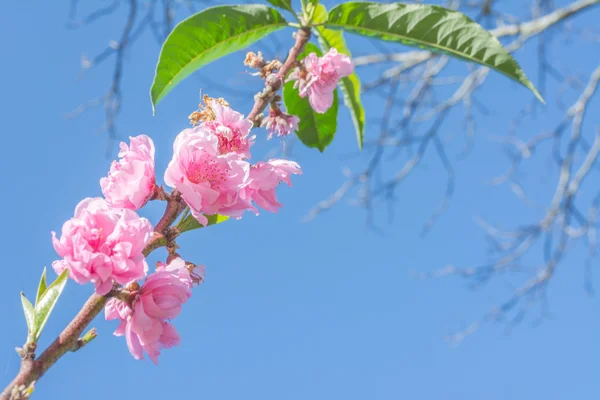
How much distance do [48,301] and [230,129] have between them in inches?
15.9

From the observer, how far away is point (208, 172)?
0.89 meters

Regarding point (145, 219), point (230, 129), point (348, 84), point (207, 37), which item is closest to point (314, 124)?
point (348, 84)

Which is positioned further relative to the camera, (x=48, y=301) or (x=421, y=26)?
(x=421, y=26)

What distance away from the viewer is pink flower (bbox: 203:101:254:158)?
3.19 feet

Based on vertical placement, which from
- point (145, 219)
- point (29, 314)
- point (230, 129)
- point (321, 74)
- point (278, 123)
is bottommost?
point (29, 314)

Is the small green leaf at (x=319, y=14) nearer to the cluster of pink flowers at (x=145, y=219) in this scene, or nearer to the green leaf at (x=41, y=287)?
the cluster of pink flowers at (x=145, y=219)

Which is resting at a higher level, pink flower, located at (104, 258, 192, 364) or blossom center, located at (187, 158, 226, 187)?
blossom center, located at (187, 158, 226, 187)

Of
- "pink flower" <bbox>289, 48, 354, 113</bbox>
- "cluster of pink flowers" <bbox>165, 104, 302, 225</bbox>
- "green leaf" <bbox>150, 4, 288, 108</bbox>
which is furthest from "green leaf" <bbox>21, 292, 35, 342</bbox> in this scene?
"pink flower" <bbox>289, 48, 354, 113</bbox>

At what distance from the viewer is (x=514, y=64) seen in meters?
1.19

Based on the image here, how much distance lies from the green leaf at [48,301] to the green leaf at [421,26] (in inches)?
32.1

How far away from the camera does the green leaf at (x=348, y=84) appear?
1.38m

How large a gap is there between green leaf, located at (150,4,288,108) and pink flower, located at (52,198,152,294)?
0.38 meters

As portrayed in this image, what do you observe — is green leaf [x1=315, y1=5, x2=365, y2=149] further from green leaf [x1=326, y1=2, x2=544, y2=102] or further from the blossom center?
the blossom center

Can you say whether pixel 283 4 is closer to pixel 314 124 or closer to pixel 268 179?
pixel 314 124
